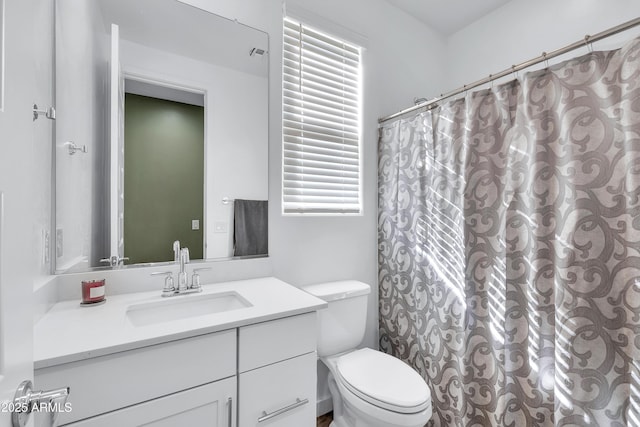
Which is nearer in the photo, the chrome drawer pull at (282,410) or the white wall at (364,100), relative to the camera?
the chrome drawer pull at (282,410)

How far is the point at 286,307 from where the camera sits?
1104 millimetres

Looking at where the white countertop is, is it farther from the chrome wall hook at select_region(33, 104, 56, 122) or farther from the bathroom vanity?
the chrome wall hook at select_region(33, 104, 56, 122)

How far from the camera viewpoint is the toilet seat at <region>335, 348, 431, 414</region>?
123 centimetres

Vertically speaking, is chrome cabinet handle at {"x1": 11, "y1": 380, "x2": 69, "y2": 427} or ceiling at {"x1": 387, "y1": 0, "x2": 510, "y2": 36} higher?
ceiling at {"x1": 387, "y1": 0, "x2": 510, "y2": 36}

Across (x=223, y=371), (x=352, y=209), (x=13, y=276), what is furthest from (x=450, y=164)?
(x=13, y=276)

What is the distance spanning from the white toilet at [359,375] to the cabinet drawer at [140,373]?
67 centimetres

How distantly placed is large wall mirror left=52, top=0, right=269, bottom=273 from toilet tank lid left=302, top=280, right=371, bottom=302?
0.37 meters

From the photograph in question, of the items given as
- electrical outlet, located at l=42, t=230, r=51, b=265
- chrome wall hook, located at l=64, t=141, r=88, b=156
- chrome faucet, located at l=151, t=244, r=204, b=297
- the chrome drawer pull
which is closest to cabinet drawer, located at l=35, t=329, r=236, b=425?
the chrome drawer pull

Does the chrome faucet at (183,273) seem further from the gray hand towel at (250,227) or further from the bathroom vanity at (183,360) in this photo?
the gray hand towel at (250,227)

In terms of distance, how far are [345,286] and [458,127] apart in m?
1.09

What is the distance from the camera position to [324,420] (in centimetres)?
179

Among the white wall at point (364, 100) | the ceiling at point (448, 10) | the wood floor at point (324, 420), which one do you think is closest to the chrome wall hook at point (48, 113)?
the white wall at point (364, 100)

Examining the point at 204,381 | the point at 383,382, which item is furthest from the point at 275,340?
the point at 383,382

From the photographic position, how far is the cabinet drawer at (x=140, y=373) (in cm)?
74
